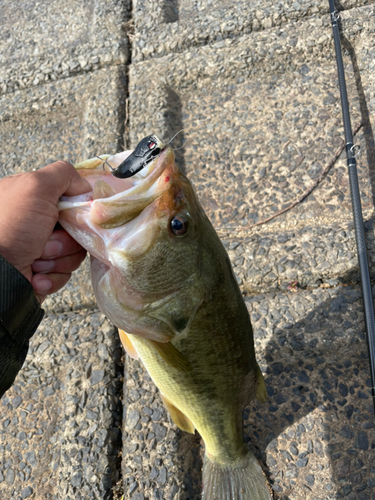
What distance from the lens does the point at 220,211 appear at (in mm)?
3096

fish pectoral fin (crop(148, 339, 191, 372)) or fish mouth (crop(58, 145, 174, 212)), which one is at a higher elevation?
fish mouth (crop(58, 145, 174, 212))

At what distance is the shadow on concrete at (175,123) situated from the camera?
3417 mm

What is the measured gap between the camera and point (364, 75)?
336 centimetres

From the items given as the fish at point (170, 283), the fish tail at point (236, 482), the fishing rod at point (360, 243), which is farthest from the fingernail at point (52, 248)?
the fishing rod at point (360, 243)

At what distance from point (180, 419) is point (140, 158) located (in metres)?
1.42

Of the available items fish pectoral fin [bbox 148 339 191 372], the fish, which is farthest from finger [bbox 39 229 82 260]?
fish pectoral fin [bbox 148 339 191 372]

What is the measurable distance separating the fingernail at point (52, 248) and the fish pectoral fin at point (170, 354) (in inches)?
22.6

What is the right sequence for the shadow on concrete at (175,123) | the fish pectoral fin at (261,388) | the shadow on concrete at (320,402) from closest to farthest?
1. the fish pectoral fin at (261,388)
2. the shadow on concrete at (320,402)
3. the shadow on concrete at (175,123)

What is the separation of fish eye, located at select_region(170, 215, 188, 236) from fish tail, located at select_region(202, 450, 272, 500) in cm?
131

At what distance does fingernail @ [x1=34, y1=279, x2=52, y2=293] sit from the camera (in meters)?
1.80

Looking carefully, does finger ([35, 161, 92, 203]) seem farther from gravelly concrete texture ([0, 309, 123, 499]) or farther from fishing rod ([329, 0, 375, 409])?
fishing rod ([329, 0, 375, 409])

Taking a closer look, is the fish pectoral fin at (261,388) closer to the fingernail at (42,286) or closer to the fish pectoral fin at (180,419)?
the fish pectoral fin at (180,419)

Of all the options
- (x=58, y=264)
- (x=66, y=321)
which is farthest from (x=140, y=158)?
(x=66, y=321)

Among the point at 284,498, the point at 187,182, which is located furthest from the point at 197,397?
the point at 187,182
